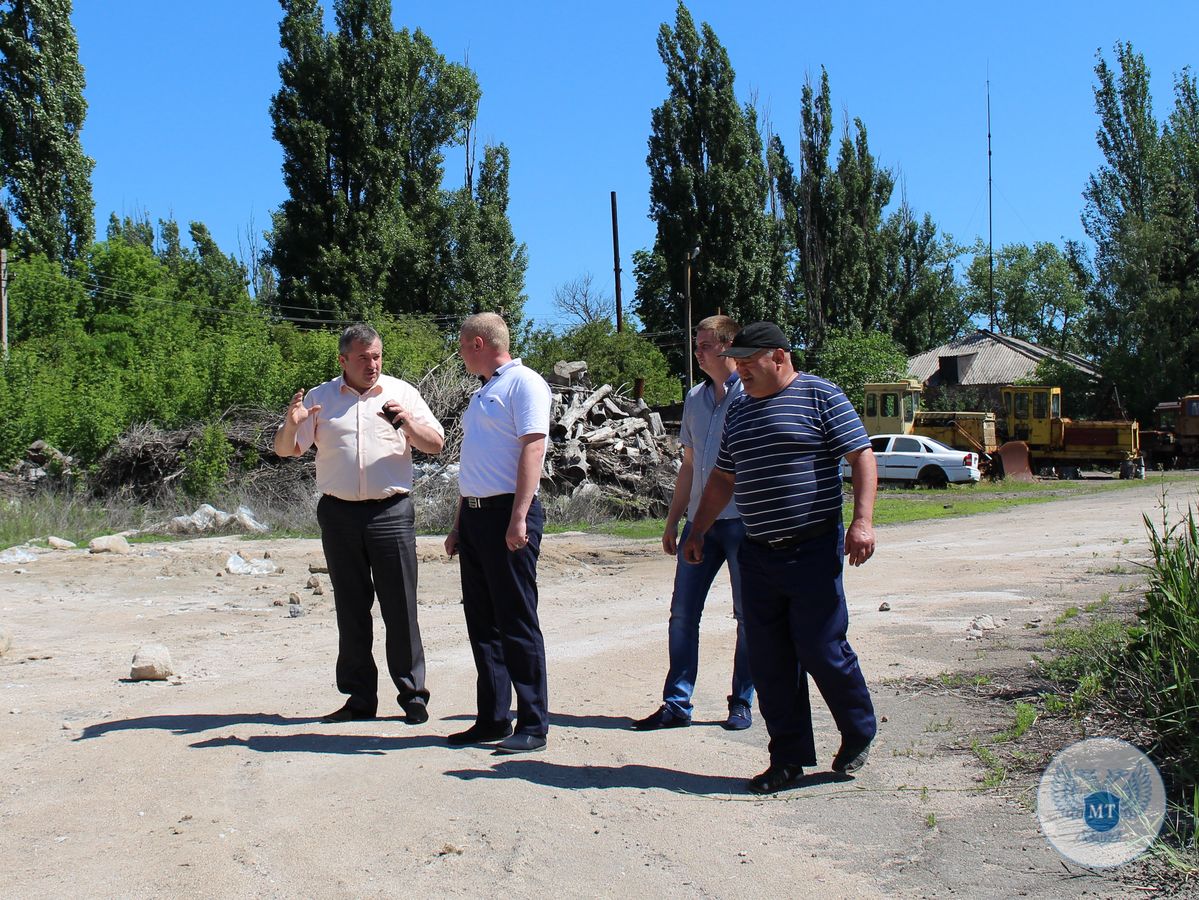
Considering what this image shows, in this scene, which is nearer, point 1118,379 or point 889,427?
point 889,427

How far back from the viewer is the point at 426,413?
6.39 metres

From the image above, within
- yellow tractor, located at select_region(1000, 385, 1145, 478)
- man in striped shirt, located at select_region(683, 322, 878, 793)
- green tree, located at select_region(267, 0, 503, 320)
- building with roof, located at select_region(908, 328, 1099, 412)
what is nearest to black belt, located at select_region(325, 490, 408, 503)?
man in striped shirt, located at select_region(683, 322, 878, 793)

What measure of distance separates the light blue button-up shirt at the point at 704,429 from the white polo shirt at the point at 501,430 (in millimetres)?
902

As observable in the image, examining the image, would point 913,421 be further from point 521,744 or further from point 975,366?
point 521,744

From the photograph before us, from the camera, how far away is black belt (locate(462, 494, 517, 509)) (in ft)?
18.4

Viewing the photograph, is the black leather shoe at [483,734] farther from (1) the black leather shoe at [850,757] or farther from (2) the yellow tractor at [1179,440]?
(2) the yellow tractor at [1179,440]

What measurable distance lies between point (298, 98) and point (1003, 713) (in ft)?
125

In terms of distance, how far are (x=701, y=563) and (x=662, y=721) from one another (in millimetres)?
880

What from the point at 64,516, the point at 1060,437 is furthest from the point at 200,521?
the point at 1060,437

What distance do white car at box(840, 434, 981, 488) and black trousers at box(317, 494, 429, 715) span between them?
26045 millimetres

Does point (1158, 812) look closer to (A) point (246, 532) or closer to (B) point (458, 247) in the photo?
(A) point (246, 532)

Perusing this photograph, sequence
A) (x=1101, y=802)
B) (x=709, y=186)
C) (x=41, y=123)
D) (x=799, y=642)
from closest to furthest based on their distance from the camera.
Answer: (x=1101, y=802) → (x=799, y=642) → (x=41, y=123) → (x=709, y=186)

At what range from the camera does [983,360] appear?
61.0 m

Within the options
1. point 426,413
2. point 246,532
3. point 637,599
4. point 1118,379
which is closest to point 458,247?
point 246,532
